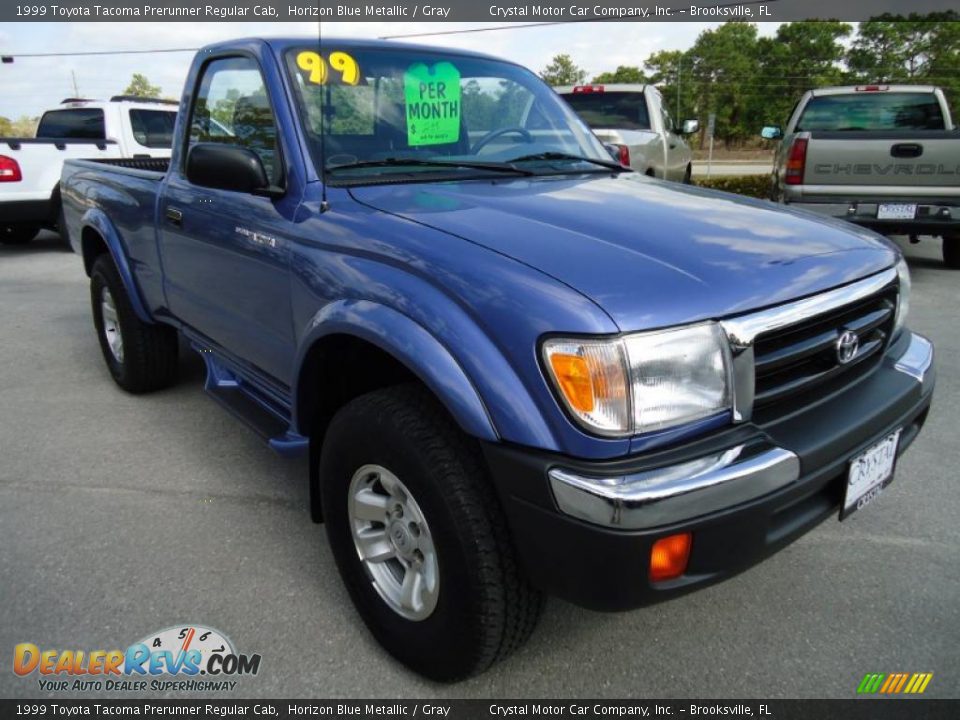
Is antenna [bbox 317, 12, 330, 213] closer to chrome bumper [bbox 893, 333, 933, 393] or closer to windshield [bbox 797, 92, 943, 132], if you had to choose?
chrome bumper [bbox 893, 333, 933, 393]

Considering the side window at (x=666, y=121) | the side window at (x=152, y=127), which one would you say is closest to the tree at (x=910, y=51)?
the side window at (x=666, y=121)

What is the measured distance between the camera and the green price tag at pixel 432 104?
8.75 feet

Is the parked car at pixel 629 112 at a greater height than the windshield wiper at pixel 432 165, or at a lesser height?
greater

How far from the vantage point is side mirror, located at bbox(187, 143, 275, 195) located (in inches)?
90.8

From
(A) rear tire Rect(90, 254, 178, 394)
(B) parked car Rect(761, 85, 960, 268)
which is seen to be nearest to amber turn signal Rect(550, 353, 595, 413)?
(A) rear tire Rect(90, 254, 178, 394)

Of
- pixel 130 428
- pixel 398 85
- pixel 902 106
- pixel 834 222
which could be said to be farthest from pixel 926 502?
pixel 902 106

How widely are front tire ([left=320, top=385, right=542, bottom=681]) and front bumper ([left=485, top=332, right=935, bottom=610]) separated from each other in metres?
0.12

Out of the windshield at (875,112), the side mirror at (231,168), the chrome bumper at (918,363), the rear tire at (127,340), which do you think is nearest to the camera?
the chrome bumper at (918,363)

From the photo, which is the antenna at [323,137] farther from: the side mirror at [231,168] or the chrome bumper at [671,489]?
the chrome bumper at [671,489]

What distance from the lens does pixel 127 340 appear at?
13.4 ft

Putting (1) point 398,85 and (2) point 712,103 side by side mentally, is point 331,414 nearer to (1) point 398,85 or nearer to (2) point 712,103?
Answer: (1) point 398,85

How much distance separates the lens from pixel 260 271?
8.40ft

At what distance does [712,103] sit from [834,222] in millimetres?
55263

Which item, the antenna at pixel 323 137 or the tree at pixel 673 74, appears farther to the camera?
the tree at pixel 673 74
